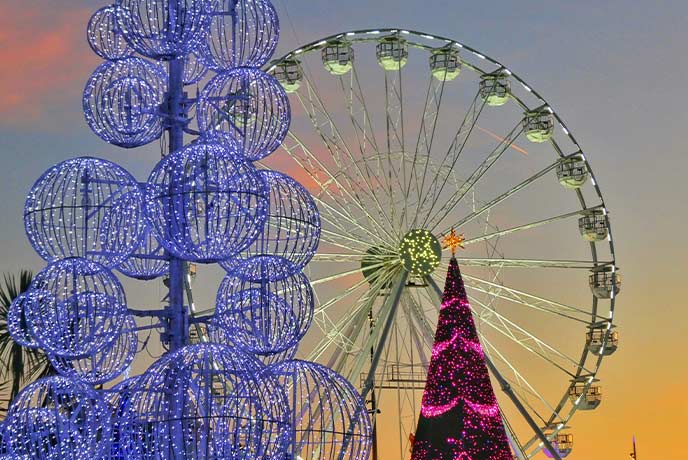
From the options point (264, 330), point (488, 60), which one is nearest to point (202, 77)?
point (264, 330)

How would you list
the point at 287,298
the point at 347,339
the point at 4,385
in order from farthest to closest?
the point at 347,339 < the point at 4,385 < the point at 287,298

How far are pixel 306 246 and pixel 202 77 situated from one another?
7.12ft

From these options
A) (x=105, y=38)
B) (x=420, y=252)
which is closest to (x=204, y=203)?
(x=105, y=38)

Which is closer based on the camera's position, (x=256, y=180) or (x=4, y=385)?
(x=256, y=180)

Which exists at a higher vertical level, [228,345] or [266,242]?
[266,242]

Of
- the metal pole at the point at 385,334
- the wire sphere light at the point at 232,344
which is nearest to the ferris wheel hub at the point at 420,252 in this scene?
the metal pole at the point at 385,334

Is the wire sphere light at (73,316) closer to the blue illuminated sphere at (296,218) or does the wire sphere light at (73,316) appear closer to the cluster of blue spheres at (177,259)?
the cluster of blue spheres at (177,259)

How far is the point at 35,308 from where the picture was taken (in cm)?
1477

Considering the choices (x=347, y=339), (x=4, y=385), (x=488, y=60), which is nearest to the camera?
(x=4, y=385)

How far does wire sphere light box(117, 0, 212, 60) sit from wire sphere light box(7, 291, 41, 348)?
264cm

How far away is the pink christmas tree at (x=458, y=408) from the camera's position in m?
17.9

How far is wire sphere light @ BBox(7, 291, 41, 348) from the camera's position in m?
14.8

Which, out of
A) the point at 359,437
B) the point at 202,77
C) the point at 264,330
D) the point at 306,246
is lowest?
the point at 359,437

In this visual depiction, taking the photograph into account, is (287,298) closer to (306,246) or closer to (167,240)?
(306,246)
